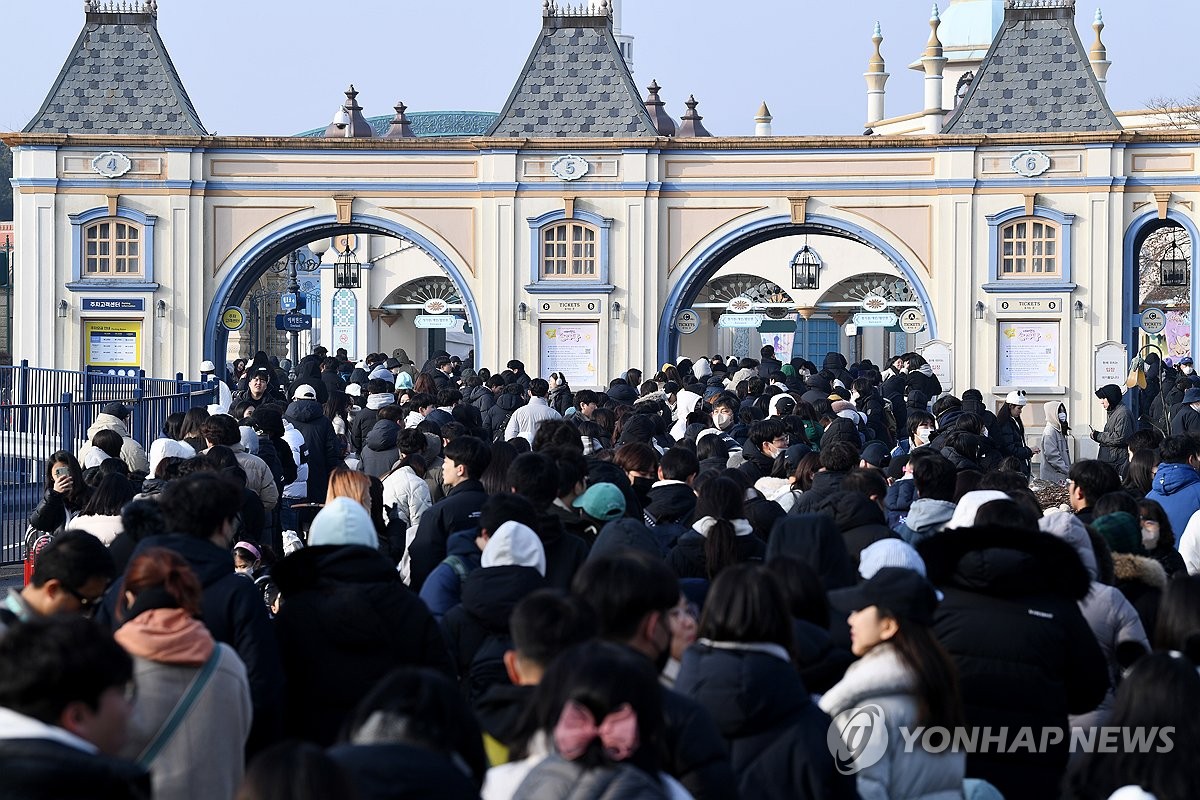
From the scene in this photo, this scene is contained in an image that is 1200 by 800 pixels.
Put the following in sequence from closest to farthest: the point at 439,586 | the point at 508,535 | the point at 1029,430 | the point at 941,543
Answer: the point at 941,543 → the point at 508,535 → the point at 439,586 → the point at 1029,430

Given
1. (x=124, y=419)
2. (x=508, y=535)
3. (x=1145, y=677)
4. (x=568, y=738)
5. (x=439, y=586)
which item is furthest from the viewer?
(x=124, y=419)

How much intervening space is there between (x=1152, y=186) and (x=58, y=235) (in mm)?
17922

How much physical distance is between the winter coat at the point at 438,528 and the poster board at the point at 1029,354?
21.3 metres

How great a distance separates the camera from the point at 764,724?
507 cm

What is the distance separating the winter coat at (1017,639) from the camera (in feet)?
19.7

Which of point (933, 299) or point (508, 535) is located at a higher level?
point (933, 299)

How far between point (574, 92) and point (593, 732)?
87.0ft

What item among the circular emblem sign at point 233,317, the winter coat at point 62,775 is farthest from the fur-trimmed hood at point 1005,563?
the circular emblem sign at point 233,317

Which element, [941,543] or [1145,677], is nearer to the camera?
[1145,677]

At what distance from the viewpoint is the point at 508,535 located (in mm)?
6730

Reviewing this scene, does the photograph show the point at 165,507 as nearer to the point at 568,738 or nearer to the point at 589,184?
the point at 568,738

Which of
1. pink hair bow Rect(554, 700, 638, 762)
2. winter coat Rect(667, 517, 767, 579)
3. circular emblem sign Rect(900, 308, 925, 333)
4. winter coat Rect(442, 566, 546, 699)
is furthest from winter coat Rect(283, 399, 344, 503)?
circular emblem sign Rect(900, 308, 925, 333)

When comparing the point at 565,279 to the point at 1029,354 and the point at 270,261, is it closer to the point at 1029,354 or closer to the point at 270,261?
the point at 270,261

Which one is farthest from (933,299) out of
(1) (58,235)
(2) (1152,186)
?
(1) (58,235)
